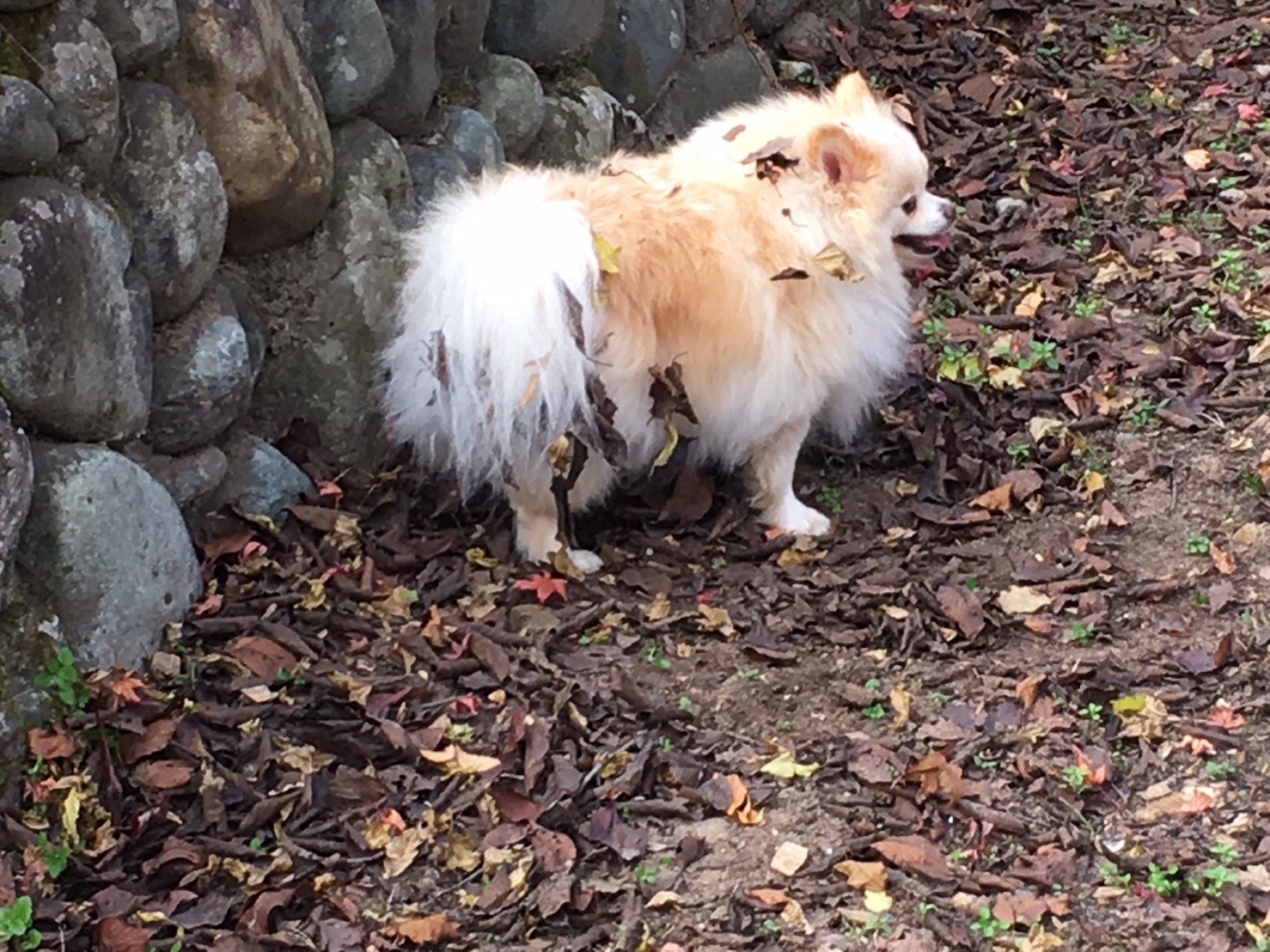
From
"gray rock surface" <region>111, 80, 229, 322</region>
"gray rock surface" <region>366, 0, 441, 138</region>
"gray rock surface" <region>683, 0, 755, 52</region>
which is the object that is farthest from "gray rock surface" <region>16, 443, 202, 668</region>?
"gray rock surface" <region>683, 0, 755, 52</region>

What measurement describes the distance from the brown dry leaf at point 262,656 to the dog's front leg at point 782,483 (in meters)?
1.49

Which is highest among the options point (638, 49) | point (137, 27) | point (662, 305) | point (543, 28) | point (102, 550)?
point (137, 27)

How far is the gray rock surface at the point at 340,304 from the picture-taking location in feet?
13.3

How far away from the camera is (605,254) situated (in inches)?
147

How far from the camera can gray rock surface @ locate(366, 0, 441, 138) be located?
164 inches

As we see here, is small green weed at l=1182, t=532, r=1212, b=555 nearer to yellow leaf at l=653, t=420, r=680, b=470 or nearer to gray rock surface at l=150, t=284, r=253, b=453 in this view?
yellow leaf at l=653, t=420, r=680, b=470

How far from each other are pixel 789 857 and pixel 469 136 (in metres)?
2.48

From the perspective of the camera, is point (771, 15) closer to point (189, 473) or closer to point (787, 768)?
point (189, 473)

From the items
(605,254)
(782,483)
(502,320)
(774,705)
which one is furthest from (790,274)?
(774,705)

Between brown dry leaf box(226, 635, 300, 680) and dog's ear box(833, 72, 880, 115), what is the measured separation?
2201 millimetres

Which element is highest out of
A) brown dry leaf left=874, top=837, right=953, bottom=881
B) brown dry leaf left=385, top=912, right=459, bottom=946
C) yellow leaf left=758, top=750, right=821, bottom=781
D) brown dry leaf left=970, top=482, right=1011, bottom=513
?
brown dry leaf left=970, top=482, right=1011, bottom=513

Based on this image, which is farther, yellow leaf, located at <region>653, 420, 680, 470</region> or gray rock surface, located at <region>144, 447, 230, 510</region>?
yellow leaf, located at <region>653, 420, 680, 470</region>

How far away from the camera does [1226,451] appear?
4.24m

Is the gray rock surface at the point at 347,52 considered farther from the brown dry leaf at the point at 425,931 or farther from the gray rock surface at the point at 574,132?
the brown dry leaf at the point at 425,931
